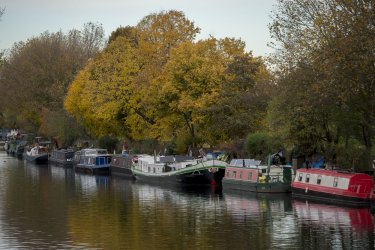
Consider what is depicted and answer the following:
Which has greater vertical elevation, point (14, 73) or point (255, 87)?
point (14, 73)

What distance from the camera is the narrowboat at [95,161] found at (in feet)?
325

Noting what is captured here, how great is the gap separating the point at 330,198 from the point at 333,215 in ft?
20.7

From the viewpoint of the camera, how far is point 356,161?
64.6 meters

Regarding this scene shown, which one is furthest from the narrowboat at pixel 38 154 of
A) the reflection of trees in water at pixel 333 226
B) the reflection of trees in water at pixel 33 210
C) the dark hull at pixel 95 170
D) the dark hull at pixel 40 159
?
the reflection of trees in water at pixel 333 226

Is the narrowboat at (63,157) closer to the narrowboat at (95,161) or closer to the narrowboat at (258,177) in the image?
the narrowboat at (95,161)

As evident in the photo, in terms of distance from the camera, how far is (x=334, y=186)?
59531mm

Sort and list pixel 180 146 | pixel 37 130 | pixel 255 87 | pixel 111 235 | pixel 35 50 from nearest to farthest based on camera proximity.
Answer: pixel 111 235, pixel 255 87, pixel 180 146, pixel 35 50, pixel 37 130

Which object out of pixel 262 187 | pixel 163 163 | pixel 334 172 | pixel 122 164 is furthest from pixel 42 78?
pixel 334 172

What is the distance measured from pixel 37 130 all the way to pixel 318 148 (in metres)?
91.8

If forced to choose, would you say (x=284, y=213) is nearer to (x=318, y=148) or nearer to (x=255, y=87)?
(x=318, y=148)

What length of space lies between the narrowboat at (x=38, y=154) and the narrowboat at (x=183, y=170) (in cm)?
4428

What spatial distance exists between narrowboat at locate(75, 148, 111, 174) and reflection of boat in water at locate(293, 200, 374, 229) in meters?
42.1

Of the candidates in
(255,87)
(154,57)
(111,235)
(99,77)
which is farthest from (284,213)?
(99,77)

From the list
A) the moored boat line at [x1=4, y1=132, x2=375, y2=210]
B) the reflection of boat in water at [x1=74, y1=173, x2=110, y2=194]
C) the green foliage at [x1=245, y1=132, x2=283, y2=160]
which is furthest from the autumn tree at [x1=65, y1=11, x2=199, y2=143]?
the green foliage at [x1=245, y1=132, x2=283, y2=160]
